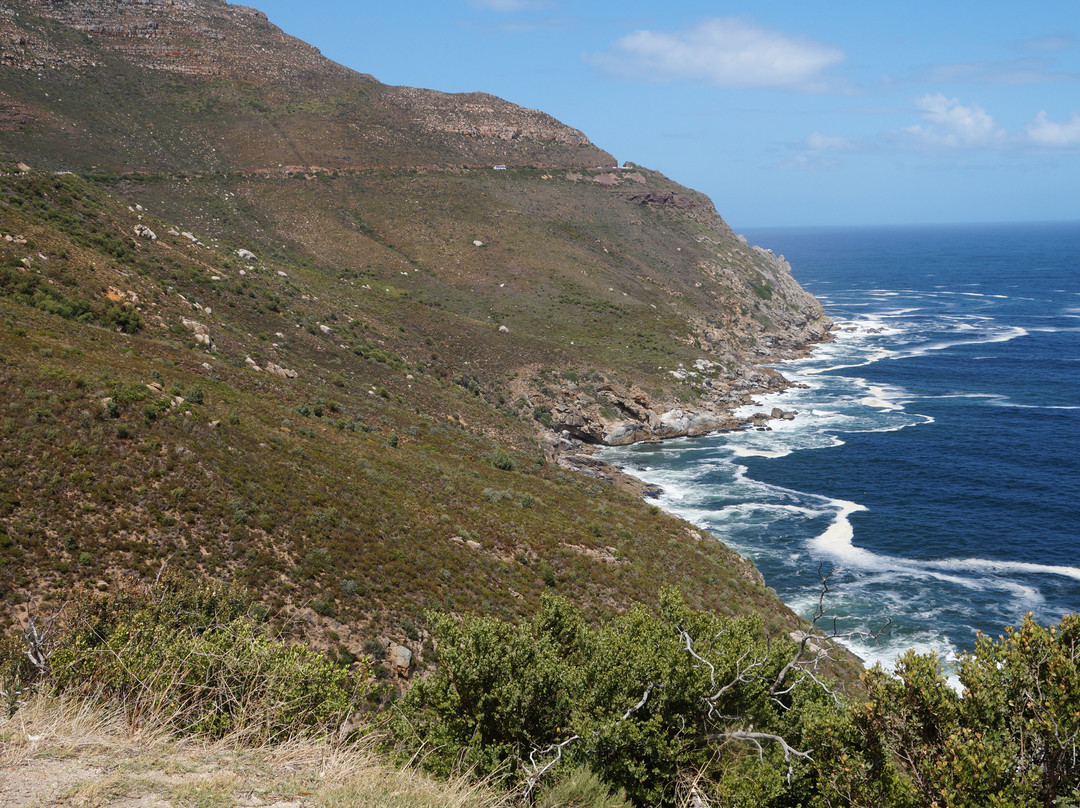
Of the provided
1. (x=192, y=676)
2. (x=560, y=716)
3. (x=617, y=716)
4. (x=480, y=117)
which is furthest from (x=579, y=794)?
(x=480, y=117)

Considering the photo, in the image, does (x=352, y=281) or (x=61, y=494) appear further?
(x=352, y=281)

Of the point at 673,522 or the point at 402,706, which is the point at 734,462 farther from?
the point at 402,706

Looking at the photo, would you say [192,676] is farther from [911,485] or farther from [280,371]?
[911,485]

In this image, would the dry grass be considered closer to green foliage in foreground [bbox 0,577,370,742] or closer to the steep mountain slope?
green foliage in foreground [bbox 0,577,370,742]

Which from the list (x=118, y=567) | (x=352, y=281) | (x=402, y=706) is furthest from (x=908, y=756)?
(x=352, y=281)

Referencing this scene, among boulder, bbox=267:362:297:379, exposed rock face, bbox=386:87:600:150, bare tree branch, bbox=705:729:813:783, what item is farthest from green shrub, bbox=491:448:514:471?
exposed rock face, bbox=386:87:600:150

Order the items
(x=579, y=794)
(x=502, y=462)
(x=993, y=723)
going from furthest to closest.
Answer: (x=502, y=462) < (x=579, y=794) < (x=993, y=723)
